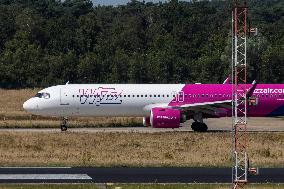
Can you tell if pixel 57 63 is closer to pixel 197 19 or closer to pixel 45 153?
pixel 197 19

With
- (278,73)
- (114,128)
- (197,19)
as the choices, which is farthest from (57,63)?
(114,128)

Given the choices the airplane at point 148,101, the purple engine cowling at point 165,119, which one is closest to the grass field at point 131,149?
the purple engine cowling at point 165,119

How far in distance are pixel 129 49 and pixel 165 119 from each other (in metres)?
83.8

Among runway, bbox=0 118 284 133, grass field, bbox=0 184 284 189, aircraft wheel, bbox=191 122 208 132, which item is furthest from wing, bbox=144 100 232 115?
grass field, bbox=0 184 284 189

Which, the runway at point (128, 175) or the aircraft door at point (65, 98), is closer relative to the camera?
the runway at point (128, 175)

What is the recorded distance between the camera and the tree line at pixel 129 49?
10781 cm

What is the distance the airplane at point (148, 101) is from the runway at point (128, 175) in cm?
1975

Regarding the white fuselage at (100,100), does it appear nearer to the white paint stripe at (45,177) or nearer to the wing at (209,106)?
the wing at (209,106)

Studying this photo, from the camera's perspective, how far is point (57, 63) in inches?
4414

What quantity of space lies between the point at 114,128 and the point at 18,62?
2175 inches

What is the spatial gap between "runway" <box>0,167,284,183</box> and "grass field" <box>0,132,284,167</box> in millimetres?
2158

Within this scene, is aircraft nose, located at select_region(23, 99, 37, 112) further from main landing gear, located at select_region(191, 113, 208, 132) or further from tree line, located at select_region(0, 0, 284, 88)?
tree line, located at select_region(0, 0, 284, 88)

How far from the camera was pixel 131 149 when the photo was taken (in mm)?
44688

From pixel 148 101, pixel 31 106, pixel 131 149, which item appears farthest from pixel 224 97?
pixel 131 149
